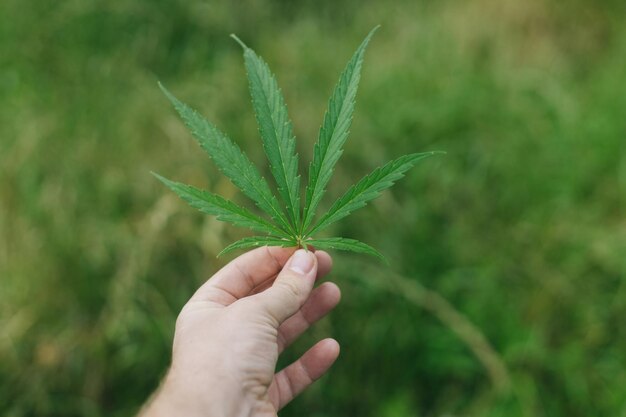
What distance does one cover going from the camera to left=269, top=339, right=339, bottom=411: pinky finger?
1.90m

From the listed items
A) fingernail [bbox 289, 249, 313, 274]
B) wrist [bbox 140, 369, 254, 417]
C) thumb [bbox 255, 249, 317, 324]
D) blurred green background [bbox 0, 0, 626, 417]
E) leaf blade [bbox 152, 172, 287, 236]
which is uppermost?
leaf blade [bbox 152, 172, 287, 236]

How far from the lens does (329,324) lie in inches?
107

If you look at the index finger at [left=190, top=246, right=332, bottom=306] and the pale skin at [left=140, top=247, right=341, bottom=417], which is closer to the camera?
the pale skin at [left=140, top=247, right=341, bottom=417]

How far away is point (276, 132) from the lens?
4.97 feet

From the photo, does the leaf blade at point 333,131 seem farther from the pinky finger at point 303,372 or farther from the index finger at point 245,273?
the pinky finger at point 303,372

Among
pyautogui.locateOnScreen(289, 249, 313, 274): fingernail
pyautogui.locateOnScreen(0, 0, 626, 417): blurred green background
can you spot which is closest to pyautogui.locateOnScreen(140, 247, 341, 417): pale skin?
pyautogui.locateOnScreen(289, 249, 313, 274): fingernail

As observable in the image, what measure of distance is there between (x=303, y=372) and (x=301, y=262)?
0.50 meters

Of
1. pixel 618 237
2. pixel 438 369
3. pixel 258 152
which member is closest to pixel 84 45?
pixel 258 152

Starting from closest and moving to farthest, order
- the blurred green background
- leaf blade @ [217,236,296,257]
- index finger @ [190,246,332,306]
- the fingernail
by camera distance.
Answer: leaf blade @ [217,236,296,257] < the fingernail < index finger @ [190,246,332,306] < the blurred green background

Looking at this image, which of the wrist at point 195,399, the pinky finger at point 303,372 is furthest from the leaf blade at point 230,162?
the pinky finger at point 303,372

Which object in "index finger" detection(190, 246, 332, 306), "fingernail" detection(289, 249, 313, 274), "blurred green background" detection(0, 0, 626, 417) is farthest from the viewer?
"blurred green background" detection(0, 0, 626, 417)

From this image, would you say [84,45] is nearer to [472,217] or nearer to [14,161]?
[14,161]

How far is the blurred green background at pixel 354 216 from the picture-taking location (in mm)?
2682

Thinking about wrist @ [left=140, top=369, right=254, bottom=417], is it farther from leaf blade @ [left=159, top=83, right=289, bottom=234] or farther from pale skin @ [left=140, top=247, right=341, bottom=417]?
leaf blade @ [left=159, top=83, right=289, bottom=234]
